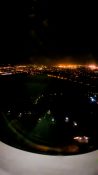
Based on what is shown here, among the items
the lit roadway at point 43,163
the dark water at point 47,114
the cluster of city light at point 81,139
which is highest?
the dark water at point 47,114

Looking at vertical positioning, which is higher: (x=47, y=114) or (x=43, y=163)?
(x=47, y=114)

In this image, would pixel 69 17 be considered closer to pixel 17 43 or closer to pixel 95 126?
pixel 17 43

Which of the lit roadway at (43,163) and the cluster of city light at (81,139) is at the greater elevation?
the cluster of city light at (81,139)

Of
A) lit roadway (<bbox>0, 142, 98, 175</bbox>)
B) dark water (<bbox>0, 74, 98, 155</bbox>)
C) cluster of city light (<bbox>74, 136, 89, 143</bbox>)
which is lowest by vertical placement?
lit roadway (<bbox>0, 142, 98, 175</bbox>)

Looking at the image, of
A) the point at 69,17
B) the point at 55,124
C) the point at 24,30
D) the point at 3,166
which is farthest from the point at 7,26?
the point at 3,166

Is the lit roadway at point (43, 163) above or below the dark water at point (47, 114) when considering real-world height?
below

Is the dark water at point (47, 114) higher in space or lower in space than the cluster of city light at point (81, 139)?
higher

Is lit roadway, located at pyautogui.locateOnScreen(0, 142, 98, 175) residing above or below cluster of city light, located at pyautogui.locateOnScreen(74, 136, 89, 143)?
below

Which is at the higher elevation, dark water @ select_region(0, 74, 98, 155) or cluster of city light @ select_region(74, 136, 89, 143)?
dark water @ select_region(0, 74, 98, 155)
